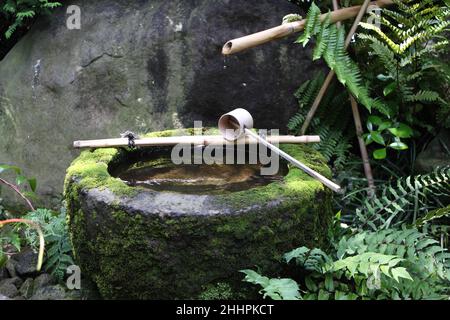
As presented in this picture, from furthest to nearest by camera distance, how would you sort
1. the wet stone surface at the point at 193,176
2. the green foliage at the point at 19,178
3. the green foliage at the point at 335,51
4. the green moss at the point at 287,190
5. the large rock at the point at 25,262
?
the green foliage at the point at 335,51, the green foliage at the point at 19,178, the large rock at the point at 25,262, the wet stone surface at the point at 193,176, the green moss at the point at 287,190

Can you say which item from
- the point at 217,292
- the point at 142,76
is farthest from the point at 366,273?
the point at 142,76

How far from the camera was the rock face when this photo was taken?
4.70 meters

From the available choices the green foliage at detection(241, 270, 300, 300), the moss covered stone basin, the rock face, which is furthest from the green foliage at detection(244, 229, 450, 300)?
the rock face

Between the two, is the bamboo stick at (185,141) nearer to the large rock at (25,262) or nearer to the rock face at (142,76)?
the large rock at (25,262)

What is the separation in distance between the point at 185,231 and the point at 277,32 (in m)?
1.86

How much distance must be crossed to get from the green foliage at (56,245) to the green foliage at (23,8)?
7.09ft

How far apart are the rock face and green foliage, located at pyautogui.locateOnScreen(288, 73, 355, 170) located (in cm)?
13

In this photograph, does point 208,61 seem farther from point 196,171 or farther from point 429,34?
point 429,34

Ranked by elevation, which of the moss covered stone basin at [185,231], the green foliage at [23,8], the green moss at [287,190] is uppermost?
the green foliage at [23,8]

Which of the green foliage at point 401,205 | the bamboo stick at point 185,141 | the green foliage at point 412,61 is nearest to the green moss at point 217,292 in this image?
the bamboo stick at point 185,141

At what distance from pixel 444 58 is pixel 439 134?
2.15 ft

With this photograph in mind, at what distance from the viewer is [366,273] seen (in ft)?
8.92

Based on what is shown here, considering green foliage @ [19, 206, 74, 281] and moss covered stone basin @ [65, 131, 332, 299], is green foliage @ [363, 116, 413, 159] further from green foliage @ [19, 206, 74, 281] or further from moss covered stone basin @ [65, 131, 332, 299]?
green foliage @ [19, 206, 74, 281]

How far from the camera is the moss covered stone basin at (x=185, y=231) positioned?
2.73 meters
